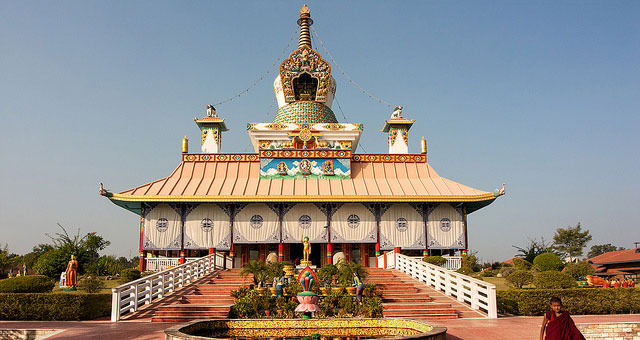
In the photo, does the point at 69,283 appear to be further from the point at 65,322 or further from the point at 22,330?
the point at 22,330

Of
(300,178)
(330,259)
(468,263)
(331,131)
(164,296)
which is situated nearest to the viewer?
(164,296)

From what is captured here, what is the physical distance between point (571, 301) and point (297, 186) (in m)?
14.3

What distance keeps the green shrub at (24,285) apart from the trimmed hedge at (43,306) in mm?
828

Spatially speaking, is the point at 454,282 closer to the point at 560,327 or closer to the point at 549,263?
the point at 549,263

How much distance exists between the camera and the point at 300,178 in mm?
27375

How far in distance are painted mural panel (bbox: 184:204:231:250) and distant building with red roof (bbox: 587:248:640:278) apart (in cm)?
2497

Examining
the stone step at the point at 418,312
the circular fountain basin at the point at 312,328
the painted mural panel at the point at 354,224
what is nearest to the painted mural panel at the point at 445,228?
the painted mural panel at the point at 354,224

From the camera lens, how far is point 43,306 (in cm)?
1487

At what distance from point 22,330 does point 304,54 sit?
25.8 meters

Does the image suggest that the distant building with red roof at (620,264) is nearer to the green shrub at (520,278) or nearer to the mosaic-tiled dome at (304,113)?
the green shrub at (520,278)

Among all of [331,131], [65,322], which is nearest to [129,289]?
[65,322]

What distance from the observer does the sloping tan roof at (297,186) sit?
24.9 m

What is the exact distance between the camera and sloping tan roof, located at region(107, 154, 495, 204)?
24875 millimetres

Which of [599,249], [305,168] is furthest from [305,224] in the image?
[599,249]
